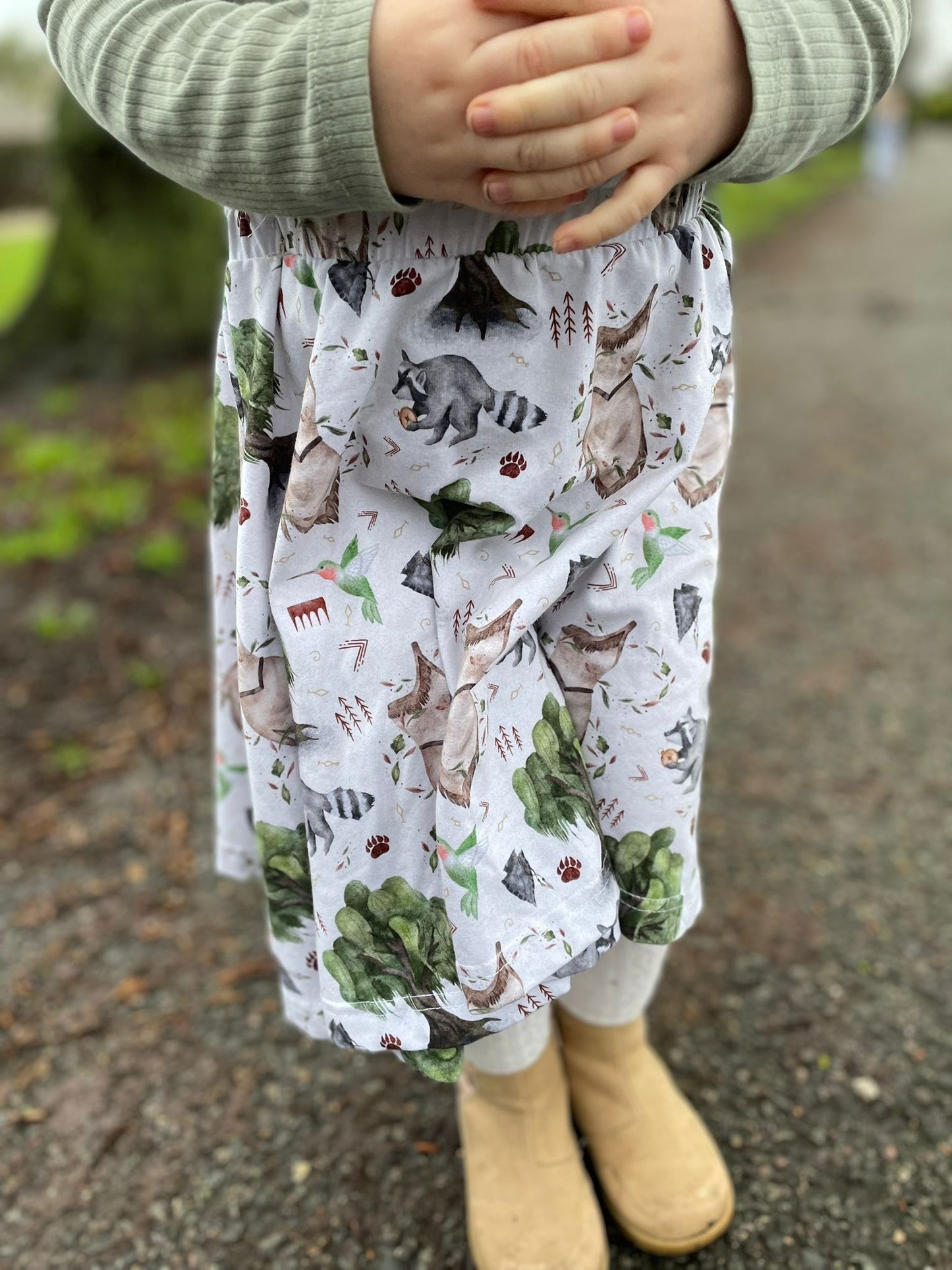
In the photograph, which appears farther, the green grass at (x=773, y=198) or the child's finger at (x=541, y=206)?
the green grass at (x=773, y=198)

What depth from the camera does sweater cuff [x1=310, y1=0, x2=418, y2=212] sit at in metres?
0.76

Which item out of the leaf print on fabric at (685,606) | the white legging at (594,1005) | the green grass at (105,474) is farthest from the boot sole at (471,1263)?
the green grass at (105,474)

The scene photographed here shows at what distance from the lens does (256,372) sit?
Result: 0.94 metres

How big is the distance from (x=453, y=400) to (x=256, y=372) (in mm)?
186

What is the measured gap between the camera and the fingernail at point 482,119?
72cm

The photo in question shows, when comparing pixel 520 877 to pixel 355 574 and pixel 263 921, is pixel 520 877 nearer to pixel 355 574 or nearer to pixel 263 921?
pixel 355 574

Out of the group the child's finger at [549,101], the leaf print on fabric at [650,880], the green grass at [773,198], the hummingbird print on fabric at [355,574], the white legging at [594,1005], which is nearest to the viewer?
the child's finger at [549,101]

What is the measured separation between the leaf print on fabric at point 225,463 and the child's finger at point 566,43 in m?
0.43

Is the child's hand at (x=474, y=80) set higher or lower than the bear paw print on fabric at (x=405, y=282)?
higher

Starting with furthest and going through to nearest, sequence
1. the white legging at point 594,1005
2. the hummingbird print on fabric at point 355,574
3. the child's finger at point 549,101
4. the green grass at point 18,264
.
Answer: the green grass at point 18,264 → the white legging at point 594,1005 → the hummingbird print on fabric at point 355,574 → the child's finger at point 549,101

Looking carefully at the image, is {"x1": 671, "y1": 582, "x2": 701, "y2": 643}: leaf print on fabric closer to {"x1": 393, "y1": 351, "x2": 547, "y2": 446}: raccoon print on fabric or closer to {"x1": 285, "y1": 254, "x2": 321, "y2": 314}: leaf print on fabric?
{"x1": 393, "y1": 351, "x2": 547, "y2": 446}: raccoon print on fabric

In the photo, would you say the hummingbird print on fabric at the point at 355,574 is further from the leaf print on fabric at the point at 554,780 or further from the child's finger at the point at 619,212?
the child's finger at the point at 619,212

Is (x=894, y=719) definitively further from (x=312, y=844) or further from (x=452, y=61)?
(x=452, y=61)

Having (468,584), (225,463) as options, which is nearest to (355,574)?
(468,584)
